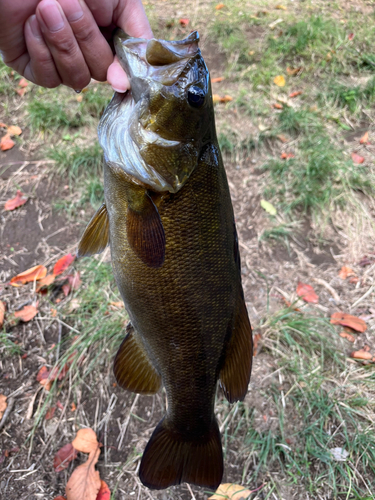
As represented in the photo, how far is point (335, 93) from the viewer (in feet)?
13.3

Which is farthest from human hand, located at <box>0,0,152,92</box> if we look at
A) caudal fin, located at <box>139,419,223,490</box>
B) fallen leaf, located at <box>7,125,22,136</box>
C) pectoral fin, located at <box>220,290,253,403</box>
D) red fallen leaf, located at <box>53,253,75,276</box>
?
fallen leaf, located at <box>7,125,22,136</box>

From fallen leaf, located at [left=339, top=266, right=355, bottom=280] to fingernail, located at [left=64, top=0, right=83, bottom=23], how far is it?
2567 millimetres

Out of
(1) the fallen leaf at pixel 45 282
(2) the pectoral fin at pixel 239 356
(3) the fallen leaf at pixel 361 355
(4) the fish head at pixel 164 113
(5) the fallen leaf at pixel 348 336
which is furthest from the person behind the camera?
(1) the fallen leaf at pixel 45 282

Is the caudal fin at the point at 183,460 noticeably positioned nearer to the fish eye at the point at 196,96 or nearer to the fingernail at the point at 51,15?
the fish eye at the point at 196,96

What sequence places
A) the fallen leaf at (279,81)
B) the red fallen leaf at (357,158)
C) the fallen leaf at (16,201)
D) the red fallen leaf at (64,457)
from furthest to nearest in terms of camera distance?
the fallen leaf at (279,81) < the red fallen leaf at (357,158) < the fallen leaf at (16,201) < the red fallen leaf at (64,457)

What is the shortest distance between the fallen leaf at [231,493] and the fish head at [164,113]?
5.47 ft

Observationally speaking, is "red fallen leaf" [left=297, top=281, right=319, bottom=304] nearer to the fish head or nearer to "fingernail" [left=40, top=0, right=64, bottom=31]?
the fish head

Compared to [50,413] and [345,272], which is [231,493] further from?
[345,272]

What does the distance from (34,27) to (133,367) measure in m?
1.39

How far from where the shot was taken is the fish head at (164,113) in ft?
3.83

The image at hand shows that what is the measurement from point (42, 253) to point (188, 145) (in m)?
2.19

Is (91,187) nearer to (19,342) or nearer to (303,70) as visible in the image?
(19,342)

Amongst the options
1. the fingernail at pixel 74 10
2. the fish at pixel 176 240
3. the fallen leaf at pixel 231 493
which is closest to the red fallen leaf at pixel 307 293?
the fallen leaf at pixel 231 493

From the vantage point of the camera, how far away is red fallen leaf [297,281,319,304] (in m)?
2.72
